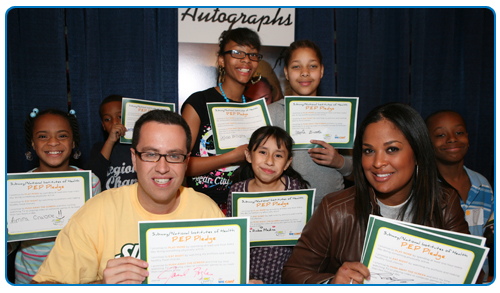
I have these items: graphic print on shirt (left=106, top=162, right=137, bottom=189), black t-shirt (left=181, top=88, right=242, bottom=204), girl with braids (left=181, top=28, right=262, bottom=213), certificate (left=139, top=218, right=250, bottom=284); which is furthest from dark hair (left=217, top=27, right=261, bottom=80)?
certificate (left=139, top=218, right=250, bottom=284)

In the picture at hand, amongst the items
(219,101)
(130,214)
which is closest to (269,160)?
(219,101)

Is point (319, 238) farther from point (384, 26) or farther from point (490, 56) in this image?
point (490, 56)

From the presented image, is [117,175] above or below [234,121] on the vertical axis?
below

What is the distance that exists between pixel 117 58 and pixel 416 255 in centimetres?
345

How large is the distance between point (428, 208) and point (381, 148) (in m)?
0.43

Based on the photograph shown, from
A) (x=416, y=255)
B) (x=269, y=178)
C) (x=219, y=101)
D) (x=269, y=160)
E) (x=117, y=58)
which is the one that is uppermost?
(x=117, y=58)

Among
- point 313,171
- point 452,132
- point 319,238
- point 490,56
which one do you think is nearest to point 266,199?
point 319,238

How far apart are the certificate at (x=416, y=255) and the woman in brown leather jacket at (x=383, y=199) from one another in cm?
Result: 25

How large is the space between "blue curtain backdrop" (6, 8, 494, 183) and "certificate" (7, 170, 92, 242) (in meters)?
1.77

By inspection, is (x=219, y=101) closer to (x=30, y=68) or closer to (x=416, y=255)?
(x=416, y=255)

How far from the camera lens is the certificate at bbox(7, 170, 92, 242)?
192 cm

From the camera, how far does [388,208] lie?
1.85 meters

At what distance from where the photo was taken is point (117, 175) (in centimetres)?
284
